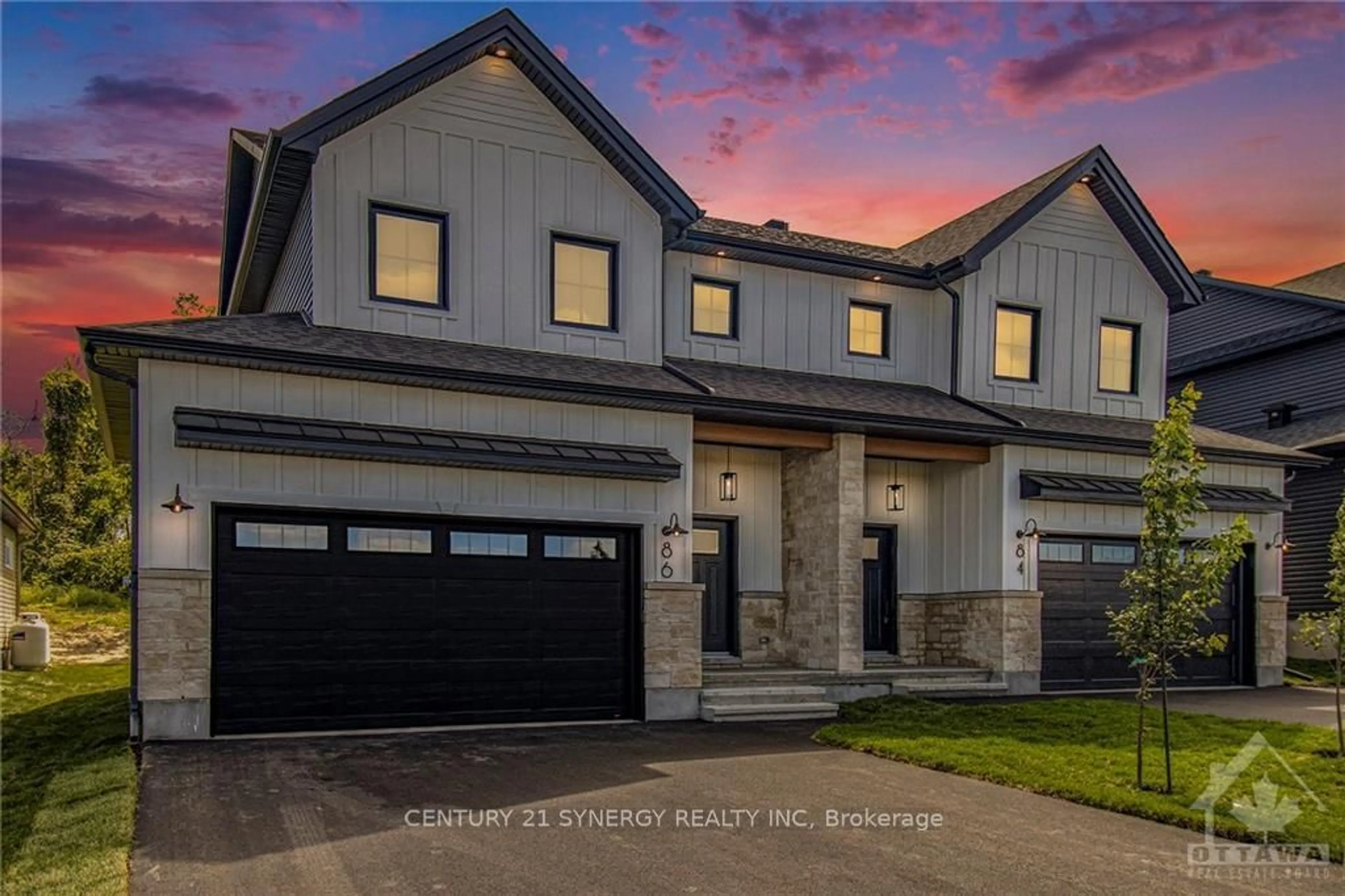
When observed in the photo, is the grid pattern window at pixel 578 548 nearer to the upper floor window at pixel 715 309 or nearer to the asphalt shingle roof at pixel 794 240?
the upper floor window at pixel 715 309

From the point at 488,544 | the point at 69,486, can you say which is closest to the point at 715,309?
the point at 488,544

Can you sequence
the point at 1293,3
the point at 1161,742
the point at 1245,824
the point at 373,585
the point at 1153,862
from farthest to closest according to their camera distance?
the point at 1293,3 < the point at 373,585 < the point at 1161,742 < the point at 1245,824 < the point at 1153,862

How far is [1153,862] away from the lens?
259 inches

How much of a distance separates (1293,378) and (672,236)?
55.7 feet

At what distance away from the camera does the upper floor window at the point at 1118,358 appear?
58.9ft

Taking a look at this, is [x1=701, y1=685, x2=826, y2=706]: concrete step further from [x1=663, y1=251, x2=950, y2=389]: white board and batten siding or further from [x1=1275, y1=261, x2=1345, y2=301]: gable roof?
[x1=1275, y1=261, x2=1345, y2=301]: gable roof

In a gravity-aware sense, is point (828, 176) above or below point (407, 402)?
above

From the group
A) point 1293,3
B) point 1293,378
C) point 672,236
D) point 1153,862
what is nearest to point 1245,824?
point 1153,862

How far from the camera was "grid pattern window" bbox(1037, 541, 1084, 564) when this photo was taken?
16.0 meters

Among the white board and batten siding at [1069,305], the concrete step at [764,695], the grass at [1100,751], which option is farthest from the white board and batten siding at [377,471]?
the white board and batten siding at [1069,305]

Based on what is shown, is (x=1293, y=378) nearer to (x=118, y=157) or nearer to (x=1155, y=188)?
(x=1155, y=188)

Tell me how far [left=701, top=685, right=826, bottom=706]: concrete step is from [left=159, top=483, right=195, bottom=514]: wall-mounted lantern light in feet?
21.5

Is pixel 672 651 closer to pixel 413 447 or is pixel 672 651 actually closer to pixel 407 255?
pixel 413 447

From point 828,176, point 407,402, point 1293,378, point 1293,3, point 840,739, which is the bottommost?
point 840,739
